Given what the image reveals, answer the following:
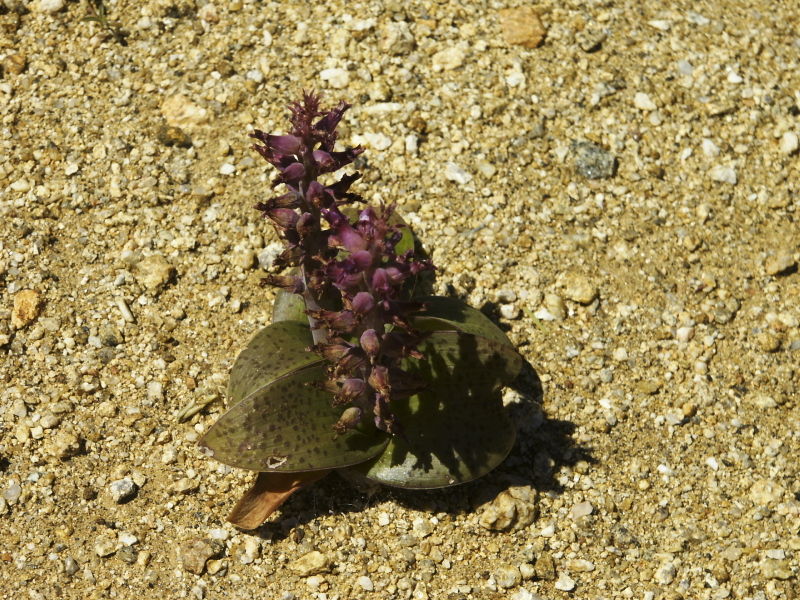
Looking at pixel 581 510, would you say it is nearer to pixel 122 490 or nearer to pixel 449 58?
pixel 122 490

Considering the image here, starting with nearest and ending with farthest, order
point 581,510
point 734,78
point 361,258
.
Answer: point 361,258 → point 581,510 → point 734,78

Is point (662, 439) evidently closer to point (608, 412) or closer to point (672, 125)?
point (608, 412)

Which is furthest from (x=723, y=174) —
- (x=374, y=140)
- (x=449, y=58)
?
(x=374, y=140)

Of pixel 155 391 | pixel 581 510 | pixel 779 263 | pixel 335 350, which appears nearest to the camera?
pixel 335 350

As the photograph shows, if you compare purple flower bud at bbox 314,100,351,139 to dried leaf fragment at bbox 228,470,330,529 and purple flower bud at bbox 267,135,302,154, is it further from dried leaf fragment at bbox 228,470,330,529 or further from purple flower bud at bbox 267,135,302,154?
dried leaf fragment at bbox 228,470,330,529

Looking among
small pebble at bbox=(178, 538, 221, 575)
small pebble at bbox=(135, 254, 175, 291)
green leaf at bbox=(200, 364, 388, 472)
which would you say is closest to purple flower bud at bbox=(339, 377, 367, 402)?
green leaf at bbox=(200, 364, 388, 472)

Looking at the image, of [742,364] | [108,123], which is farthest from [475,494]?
[108,123]
